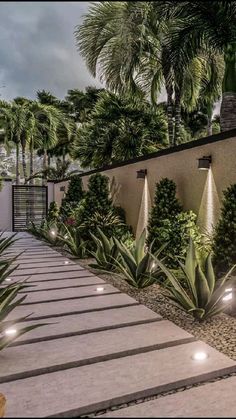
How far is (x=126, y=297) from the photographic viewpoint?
418cm

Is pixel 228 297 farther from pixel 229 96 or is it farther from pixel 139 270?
pixel 229 96

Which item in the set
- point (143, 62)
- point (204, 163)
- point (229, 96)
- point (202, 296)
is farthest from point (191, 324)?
point (143, 62)

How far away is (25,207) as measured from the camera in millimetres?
15453

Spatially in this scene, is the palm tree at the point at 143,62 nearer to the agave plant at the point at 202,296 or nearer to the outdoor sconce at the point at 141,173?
the outdoor sconce at the point at 141,173

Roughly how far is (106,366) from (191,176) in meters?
4.25

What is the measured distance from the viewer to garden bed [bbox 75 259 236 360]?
2.85 m

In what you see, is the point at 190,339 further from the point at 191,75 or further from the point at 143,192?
the point at 191,75

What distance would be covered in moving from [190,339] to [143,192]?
5300 mm

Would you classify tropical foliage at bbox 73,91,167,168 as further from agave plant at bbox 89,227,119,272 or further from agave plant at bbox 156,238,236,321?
agave plant at bbox 156,238,236,321

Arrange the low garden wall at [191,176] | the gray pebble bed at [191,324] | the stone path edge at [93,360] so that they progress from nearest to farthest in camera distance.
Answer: the stone path edge at [93,360] → the gray pebble bed at [191,324] → the low garden wall at [191,176]

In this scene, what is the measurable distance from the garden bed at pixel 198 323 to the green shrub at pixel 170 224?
670 mm

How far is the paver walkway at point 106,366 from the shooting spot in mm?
1962

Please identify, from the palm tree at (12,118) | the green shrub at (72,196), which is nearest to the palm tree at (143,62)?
the green shrub at (72,196)

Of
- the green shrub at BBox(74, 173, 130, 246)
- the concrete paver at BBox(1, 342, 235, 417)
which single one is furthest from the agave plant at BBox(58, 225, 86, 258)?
the concrete paver at BBox(1, 342, 235, 417)
